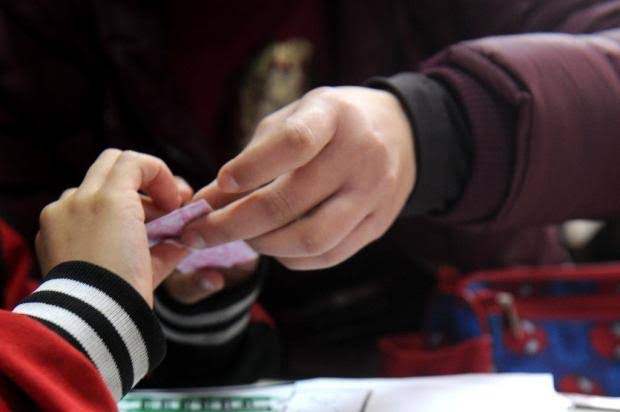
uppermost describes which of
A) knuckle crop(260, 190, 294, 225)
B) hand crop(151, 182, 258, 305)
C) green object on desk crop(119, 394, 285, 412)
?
knuckle crop(260, 190, 294, 225)

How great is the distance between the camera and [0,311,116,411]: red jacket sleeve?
276 millimetres

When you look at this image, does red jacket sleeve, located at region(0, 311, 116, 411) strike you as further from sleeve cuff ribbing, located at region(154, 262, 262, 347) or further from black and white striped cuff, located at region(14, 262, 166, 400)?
sleeve cuff ribbing, located at region(154, 262, 262, 347)

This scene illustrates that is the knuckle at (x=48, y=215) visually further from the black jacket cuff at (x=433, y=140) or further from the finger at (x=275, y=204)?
the black jacket cuff at (x=433, y=140)

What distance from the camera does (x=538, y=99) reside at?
1.43 ft

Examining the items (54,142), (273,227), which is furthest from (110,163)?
(54,142)

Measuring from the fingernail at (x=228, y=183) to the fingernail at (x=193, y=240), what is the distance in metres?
0.03

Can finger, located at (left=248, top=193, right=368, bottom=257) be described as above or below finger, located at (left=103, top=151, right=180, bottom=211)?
below

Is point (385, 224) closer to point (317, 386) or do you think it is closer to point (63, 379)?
point (317, 386)

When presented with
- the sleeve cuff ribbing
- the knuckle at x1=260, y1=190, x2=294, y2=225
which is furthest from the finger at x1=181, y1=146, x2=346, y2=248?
the sleeve cuff ribbing

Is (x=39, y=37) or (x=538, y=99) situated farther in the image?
(x=39, y=37)

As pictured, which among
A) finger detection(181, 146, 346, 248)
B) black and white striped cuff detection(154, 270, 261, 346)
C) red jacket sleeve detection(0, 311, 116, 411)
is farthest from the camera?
black and white striped cuff detection(154, 270, 261, 346)

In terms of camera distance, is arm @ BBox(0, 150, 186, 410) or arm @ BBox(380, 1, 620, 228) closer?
arm @ BBox(0, 150, 186, 410)

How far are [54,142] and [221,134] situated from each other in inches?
4.8

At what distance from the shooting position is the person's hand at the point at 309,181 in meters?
0.36
